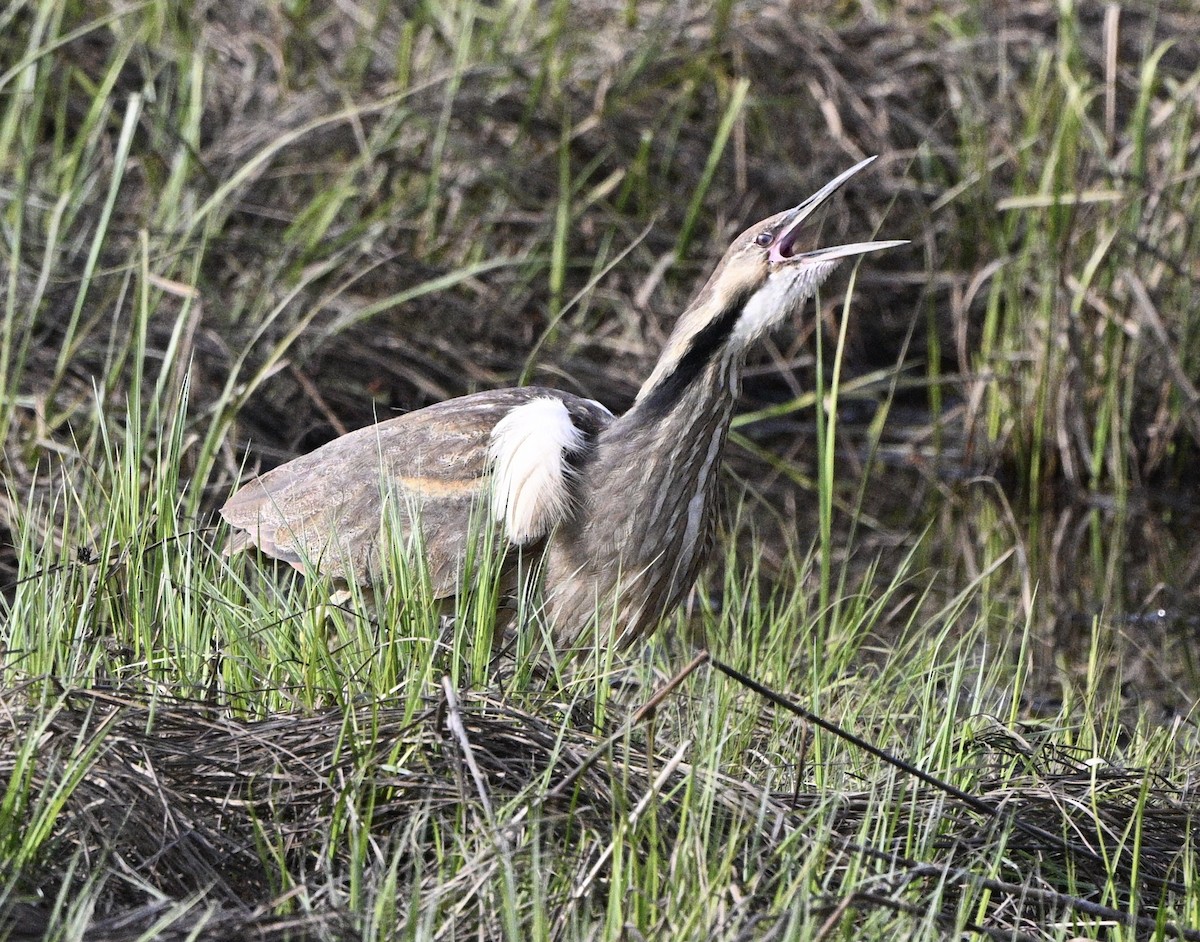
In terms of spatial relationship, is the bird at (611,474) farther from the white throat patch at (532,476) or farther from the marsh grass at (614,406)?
the marsh grass at (614,406)

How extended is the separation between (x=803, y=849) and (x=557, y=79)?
13.5 ft

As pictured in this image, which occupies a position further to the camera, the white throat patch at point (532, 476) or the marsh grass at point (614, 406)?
the white throat patch at point (532, 476)

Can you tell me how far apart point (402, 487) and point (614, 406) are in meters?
2.34

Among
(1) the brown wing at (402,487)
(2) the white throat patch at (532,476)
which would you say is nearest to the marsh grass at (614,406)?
(1) the brown wing at (402,487)

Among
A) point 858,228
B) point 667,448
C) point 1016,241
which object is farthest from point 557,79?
point 667,448

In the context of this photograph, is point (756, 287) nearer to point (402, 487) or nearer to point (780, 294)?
point (780, 294)

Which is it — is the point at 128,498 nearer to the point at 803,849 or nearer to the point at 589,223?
the point at 803,849

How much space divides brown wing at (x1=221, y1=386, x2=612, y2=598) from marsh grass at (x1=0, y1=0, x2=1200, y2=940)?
151 mm

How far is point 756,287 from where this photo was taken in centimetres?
306

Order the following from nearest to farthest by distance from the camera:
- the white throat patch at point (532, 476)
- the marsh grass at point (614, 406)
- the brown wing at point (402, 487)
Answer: the marsh grass at point (614, 406) → the white throat patch at point (532, 476) → the brown wing at point (402, 487)

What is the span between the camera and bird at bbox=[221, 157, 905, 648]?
9.98 feet

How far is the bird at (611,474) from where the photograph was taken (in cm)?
304

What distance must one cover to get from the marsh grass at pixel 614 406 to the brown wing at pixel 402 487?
0.15 m

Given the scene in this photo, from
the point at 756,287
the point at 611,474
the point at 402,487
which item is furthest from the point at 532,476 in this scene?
the point at 756,287
